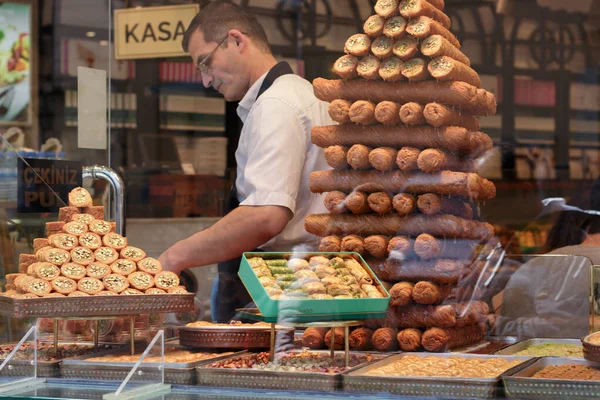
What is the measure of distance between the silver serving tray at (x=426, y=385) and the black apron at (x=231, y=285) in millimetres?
790

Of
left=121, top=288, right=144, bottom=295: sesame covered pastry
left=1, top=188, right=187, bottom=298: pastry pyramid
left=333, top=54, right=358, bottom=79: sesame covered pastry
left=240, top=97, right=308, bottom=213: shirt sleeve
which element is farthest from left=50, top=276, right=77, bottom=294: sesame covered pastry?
left=333, top=54, right=358, bottom=79: sesame covered pastry

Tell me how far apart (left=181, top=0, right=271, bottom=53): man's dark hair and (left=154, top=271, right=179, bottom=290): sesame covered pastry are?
2.78 ft

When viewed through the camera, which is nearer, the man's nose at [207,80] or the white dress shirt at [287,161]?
the white dress shirt at [287,161]

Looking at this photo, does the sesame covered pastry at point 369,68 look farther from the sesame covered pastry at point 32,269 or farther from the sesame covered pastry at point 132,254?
the sesame covered pastry at point 32,269

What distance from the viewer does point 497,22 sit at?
292cm

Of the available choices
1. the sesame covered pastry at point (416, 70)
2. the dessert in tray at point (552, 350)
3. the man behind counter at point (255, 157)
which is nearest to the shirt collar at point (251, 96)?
the man behind counter at point (255, 157)

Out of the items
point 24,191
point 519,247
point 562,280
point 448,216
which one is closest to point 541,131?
point 519,247

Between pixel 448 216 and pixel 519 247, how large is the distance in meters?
1.12

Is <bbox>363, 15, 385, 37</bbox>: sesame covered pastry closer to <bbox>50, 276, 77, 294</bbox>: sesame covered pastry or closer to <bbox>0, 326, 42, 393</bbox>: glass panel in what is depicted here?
<bbox>50, 276, 77, 294</bbox>: sesame covered pastry

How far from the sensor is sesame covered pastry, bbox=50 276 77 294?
6.90 feet

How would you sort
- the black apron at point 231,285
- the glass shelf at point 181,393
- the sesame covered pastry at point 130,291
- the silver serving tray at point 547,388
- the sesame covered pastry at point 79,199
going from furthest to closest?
the black apron at point 231,285, the sesame covered pastry at point 79,199, the sesame covered pastry at point 130,291, the glass shelf at point 181,393, the silver serving tray at point 547,388

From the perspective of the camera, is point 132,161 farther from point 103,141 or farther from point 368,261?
point 368,261

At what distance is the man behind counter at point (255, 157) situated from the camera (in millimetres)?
2529

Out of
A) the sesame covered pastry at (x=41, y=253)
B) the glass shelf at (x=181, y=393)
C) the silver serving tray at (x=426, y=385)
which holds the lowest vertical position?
the glass shelf at (x=181, y=393)
